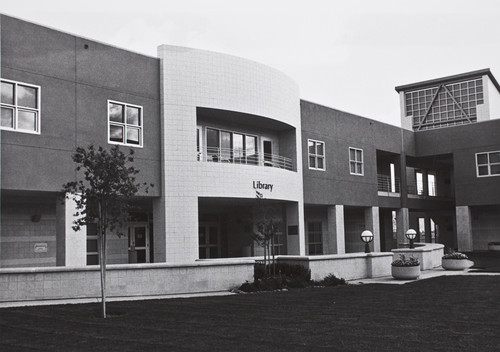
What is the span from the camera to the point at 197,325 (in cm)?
1157

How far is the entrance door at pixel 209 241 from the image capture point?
1259 inches

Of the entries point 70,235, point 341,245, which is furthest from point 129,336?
point 341,245

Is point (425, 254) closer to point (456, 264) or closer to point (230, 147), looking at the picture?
point (456, 264)

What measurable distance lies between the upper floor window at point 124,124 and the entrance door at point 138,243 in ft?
18.7

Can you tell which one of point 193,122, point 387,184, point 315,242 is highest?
point 193,122

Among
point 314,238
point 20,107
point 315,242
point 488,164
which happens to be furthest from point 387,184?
point 20,107

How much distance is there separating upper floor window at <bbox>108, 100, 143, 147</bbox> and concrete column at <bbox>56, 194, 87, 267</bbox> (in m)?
3.27

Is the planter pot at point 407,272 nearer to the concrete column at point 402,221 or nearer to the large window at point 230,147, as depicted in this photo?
the large window at point 230,147

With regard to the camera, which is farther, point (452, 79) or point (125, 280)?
point (452, 79)

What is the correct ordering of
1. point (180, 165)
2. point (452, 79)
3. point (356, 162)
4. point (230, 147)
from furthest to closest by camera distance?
point (452, 79) → point (356, 162) → point (230, 147) → point (180, 165)

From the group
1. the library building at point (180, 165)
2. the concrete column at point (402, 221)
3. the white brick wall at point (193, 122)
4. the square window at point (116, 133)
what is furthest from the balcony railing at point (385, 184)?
the square window at point (116, 133)

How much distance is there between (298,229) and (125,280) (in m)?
13.7

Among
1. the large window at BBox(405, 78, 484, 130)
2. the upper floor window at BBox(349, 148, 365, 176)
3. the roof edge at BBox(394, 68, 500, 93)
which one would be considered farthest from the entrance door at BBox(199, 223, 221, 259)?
the roof edge at BBox(394, 68, 500, 93)

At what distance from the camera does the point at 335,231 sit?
110ft
